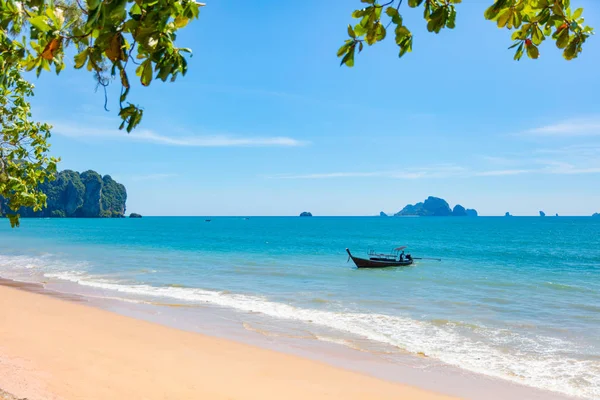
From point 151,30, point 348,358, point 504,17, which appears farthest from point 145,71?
point 348,358

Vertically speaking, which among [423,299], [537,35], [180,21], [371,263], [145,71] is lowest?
[423,299]

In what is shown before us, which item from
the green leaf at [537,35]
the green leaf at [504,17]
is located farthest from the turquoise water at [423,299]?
the green leaf at [504,17]

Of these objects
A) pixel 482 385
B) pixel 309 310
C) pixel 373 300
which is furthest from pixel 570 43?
pixel 373 300

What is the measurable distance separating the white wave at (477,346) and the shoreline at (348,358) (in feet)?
1.98

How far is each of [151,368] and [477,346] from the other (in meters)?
8.90

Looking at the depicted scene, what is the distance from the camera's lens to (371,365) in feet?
33.3

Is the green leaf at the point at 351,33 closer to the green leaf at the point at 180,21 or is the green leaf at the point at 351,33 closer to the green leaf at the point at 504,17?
the green leaf at the point at 504,17

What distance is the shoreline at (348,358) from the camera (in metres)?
8.89

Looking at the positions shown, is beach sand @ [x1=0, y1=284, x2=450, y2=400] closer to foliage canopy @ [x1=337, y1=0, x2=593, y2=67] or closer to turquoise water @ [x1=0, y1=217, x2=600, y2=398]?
turquoise water @ [x1=0, y1=217, x2=600, y2=398]

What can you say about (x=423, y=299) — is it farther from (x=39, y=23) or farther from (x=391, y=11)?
(x=39, y=23)

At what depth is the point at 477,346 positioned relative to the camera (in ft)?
Answer: 39.5

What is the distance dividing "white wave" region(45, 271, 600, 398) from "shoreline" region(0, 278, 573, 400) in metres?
0.60

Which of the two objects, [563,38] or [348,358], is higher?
[563,38]

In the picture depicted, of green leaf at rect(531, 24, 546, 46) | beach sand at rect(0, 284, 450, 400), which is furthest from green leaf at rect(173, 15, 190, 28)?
beach sand at rect(0, 284, 450, 400)
